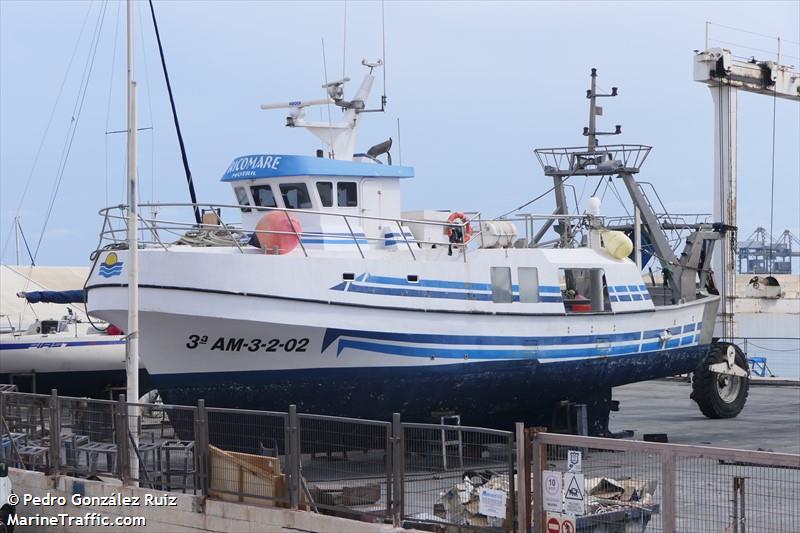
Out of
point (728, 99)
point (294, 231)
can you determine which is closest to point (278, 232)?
point (294, 231)

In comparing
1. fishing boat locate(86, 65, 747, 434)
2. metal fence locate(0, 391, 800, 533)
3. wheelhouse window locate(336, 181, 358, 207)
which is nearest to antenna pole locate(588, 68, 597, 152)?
fishing boat locate(86, 65, 747, 434)

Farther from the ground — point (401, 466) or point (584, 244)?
point (584, 244)

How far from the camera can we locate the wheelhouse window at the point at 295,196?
20.2 metres

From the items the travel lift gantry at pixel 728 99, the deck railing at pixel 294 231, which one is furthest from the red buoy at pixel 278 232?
Result: the travel lift gantry at pixel 728 99

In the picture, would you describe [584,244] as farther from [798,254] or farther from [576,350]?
[798,254]

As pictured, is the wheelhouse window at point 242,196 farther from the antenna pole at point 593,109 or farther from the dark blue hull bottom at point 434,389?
the antenna pole at point 593,109

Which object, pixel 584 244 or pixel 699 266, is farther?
pixel 699 266

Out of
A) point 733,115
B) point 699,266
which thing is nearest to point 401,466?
point 699,266

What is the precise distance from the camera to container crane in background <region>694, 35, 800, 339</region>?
3878 centimetres

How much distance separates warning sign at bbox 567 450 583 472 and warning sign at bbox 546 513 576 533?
0.46 m

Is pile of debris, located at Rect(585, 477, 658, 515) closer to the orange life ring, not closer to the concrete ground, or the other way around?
the orange life ring

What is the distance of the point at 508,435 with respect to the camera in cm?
1138

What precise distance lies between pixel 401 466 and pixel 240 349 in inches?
251

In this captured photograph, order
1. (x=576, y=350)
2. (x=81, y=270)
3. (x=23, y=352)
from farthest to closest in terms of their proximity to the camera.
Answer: (x=81, y=270) < (x=23, y=352) < (x=576, y=350)
